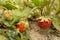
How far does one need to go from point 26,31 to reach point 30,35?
4 centimetres

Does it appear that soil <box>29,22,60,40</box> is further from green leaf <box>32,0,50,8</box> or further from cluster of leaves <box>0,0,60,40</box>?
green leaf <box>32,0,50,8</box>

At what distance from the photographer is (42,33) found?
1.80 m

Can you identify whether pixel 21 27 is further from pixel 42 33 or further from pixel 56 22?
pixel 56 22

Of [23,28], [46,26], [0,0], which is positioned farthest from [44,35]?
[0,0]

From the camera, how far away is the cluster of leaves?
1.69 meters

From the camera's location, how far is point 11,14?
5.59 ft

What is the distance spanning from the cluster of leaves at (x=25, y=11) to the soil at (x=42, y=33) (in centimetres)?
6

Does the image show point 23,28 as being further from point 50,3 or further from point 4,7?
point 50,3

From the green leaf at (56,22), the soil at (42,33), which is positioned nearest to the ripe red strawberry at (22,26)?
the soil at (42,33)

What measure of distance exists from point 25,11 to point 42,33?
0.71 ft

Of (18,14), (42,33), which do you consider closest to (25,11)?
(18,14)

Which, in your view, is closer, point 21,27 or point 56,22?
point 21,27

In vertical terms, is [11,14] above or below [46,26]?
above

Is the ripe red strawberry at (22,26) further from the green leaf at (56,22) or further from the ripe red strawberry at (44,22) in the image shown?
the green leaf at (56,22)
